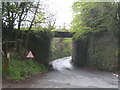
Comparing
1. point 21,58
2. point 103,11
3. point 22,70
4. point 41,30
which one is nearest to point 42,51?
point 41,30

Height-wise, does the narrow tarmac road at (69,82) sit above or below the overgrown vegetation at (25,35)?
below

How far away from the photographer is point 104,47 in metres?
14.6

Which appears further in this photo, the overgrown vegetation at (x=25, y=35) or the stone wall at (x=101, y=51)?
the stone wall at (x=101, y=51)

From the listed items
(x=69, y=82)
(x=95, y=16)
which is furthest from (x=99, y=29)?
(x=69, y=82)

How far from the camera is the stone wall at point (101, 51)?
13.0 meters

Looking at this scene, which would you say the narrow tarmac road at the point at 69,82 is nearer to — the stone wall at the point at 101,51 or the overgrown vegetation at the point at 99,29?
the stone wall at the point at 101,51

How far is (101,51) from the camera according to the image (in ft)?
49.1

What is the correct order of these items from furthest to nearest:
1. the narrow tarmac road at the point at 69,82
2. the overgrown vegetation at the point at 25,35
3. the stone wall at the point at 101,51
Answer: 1. the stone wall at the point at 101,51
2. the overgrown vegetation at the point at 25,35
3. the narrow tarmac road at the point at 69,82

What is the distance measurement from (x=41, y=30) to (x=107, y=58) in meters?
7.84

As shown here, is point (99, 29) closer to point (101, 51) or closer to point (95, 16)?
point (95, 16)

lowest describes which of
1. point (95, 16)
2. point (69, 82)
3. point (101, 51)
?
point (69, 82)

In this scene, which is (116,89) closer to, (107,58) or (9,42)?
(107,58)

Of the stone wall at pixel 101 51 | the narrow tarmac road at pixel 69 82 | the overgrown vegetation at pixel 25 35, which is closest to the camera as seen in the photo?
the narrow tarmac road at pixel 69 82

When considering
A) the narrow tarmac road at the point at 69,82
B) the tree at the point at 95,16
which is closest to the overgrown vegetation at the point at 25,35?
the narrow tarmac road at the point at 69,82
